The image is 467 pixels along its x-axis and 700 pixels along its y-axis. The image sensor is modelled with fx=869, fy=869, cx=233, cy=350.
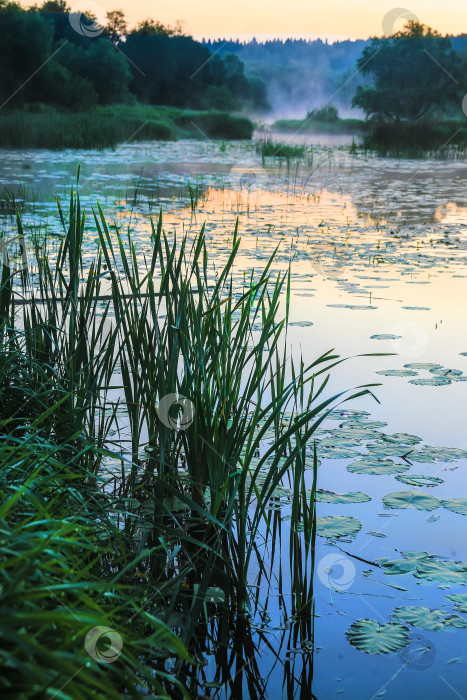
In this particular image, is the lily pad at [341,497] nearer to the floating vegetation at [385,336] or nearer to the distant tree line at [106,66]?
the floating vegetation at [385,336]

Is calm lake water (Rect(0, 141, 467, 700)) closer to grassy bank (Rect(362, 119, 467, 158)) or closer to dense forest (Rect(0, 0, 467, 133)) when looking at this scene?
grassy bank (Rect(362, 119, 467, 158))

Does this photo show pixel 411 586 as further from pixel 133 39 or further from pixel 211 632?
pixel 133 39

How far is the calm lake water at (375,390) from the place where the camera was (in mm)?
1805

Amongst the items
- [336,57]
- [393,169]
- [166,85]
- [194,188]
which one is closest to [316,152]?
[393,169]

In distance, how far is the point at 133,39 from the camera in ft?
109

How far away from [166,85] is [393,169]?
17.7 metres
